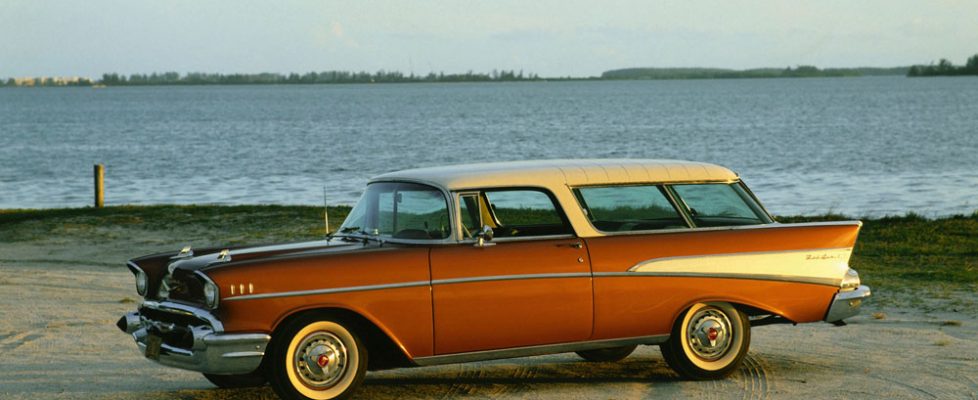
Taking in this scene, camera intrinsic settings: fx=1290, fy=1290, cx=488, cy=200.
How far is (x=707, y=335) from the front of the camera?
8.86 metres

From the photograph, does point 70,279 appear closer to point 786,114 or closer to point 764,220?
point 764,220

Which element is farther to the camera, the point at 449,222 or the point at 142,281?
the point at 142,281

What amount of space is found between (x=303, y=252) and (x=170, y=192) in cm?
3725

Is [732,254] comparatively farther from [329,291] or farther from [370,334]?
[329,291]

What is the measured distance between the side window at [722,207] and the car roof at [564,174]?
89mm

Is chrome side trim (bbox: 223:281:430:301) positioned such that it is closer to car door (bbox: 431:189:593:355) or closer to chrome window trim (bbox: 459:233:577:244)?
car door (bbox: 431:189:593:355)

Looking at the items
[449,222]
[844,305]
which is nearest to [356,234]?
[449,222]

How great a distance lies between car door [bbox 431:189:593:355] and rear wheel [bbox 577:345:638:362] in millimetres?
1195

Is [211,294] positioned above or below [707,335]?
above

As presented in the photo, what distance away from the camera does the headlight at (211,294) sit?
25.1 ft

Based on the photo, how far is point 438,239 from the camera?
8273mm

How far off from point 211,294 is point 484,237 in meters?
1.76

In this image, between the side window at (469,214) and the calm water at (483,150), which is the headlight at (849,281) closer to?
the side window at (469,214)

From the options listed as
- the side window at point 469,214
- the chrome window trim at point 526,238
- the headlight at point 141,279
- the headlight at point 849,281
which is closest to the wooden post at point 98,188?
the headlight at point 141,279
